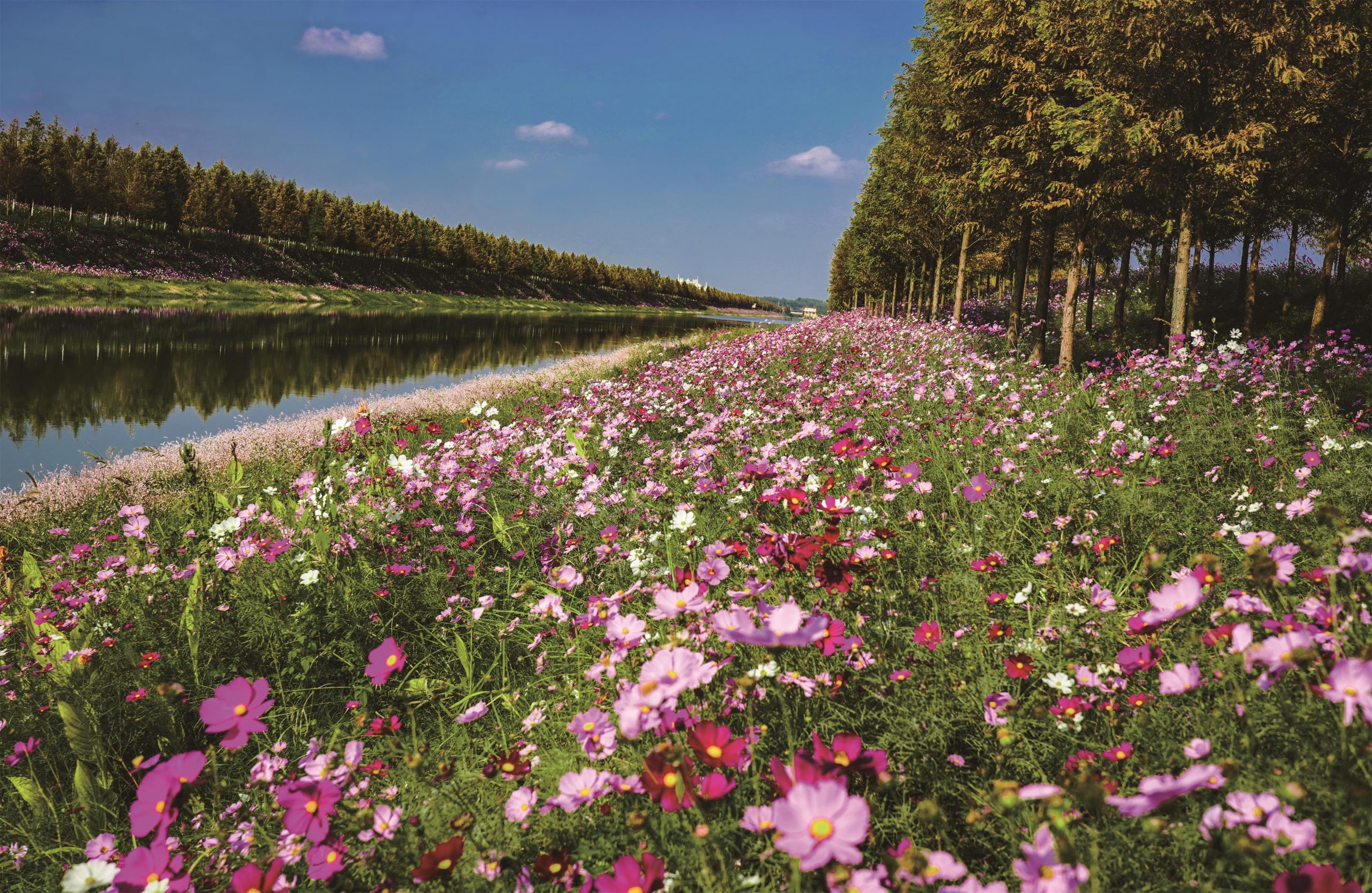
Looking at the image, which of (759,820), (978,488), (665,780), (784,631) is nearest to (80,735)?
(665,780)

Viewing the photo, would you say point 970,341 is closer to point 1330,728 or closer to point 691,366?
point 691,366

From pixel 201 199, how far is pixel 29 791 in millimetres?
64995

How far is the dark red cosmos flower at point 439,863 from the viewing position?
1.12 m

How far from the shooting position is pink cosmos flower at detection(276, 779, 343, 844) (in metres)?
1.21

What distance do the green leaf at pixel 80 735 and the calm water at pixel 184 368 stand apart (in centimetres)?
657

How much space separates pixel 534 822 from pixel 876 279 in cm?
4034

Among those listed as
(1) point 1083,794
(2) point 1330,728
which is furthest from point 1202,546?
(1) point 1083,794

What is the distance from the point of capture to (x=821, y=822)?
96 cm

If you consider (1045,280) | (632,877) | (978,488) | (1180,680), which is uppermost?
(1045,280)

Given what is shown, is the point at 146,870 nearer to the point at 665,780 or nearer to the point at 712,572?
the point at 665,780

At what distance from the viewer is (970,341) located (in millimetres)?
10883

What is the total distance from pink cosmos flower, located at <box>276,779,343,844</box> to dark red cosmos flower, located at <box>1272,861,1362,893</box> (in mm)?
1618

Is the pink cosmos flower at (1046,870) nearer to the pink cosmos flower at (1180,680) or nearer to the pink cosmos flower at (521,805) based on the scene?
the pink cosmos flower at (1180,680)

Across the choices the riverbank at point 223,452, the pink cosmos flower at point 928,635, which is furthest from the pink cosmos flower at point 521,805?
the riverbank at point 223,452
